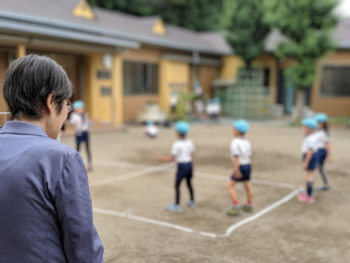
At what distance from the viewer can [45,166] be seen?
145 cm

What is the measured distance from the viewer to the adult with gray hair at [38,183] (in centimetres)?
146

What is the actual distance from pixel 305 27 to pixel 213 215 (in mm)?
14298

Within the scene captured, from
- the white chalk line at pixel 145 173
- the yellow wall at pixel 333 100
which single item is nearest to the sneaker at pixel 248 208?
the white chalk line at pixel 145 173

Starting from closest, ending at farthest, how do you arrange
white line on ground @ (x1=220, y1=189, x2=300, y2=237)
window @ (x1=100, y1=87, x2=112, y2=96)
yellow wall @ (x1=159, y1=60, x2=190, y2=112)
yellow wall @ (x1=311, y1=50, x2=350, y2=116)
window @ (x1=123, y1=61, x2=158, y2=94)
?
white line on ground @ (x1=220, y1=189, x2=300, y2=237), window @ (x1=100, y1=87, x2=112, y2=96), window @ (x1=123, y1=61, x2=158, y2=94), yellow wall @ (x1=159, y1=60, x2=190, y2=112), yellow wall @ (x1=311, y1=50, x2=350, y2=116)

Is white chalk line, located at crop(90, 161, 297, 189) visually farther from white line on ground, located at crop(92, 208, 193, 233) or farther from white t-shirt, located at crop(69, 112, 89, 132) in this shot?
white line on ground, located at crop(92, 208, 193, 233)

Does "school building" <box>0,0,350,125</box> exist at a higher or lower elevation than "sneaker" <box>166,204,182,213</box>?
higher

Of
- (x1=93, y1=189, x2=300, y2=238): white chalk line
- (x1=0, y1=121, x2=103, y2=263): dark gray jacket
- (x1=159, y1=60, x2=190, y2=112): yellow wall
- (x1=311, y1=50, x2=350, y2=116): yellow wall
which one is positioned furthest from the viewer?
(x1=311, y1=50, x2=350, y2=116): yellow wall

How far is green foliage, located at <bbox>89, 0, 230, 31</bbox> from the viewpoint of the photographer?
2973 cm

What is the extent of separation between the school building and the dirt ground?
15.9ft

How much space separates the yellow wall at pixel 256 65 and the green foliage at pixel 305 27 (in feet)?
15.1

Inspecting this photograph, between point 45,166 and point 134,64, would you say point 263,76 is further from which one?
point 45,166

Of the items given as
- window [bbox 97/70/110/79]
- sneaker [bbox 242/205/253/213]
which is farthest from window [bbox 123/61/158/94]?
sneaker [bbox 242/205/253/213]

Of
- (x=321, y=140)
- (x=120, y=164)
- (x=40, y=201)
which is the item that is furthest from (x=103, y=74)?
(x=40, y=201)

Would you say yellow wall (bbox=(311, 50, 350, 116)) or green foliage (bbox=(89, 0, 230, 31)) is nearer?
yellow wall (bbox=(311, 50, 350, 116))
